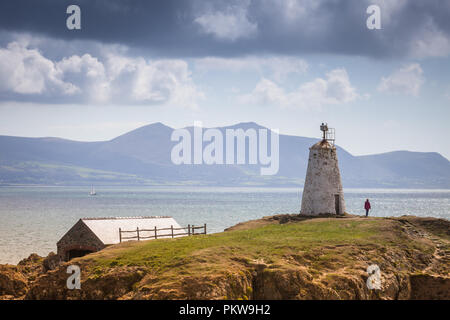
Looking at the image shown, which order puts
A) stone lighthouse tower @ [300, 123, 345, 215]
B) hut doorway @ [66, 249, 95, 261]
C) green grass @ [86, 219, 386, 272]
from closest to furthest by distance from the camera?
green grass @ [86, 219, 386, 272] < hut doorway @ [66, 249, 95, 261] < stone lighthouse tower @ [300, 123, 345, 215]

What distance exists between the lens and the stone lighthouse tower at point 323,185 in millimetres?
50469

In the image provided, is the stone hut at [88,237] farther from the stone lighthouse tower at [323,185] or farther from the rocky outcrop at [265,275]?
the stone lighthouse tower at [323,185]

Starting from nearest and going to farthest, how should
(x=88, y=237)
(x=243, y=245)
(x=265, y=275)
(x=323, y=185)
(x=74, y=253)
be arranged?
1. (x=265, y=275)
2. (x=243, y=245)
3. (x=88, y=237)
4. (x=74, y=253)
5. (x=323, y=185)

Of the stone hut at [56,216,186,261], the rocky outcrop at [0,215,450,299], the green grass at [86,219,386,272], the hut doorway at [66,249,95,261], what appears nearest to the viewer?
the rocky outcrop at [0,215,450,299]

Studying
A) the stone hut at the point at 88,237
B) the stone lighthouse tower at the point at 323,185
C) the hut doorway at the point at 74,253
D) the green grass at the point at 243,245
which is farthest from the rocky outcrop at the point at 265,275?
the stone lighthouse tower at the point at 323,185

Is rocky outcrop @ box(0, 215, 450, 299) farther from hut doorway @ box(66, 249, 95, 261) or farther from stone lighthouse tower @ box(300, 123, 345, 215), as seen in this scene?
stone lighthouse tower @ box(300, 123, 345, 215)

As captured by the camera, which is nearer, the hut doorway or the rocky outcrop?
the rocky outcrop

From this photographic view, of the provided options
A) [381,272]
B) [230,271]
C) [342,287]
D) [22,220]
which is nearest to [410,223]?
[381,272]

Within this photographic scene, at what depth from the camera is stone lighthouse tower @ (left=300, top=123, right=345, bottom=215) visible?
50469mm

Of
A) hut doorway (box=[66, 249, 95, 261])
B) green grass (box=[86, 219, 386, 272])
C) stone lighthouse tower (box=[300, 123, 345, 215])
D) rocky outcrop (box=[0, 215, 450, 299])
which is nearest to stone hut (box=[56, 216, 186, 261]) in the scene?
hut doorway (box=[66, 249, 95, 261])

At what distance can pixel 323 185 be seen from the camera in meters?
50.7

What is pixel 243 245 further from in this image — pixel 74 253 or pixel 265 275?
pixel 74 253

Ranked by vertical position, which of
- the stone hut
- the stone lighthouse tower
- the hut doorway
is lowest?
the hut doorway

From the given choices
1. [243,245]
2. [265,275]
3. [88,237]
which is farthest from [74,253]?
[265,275]
